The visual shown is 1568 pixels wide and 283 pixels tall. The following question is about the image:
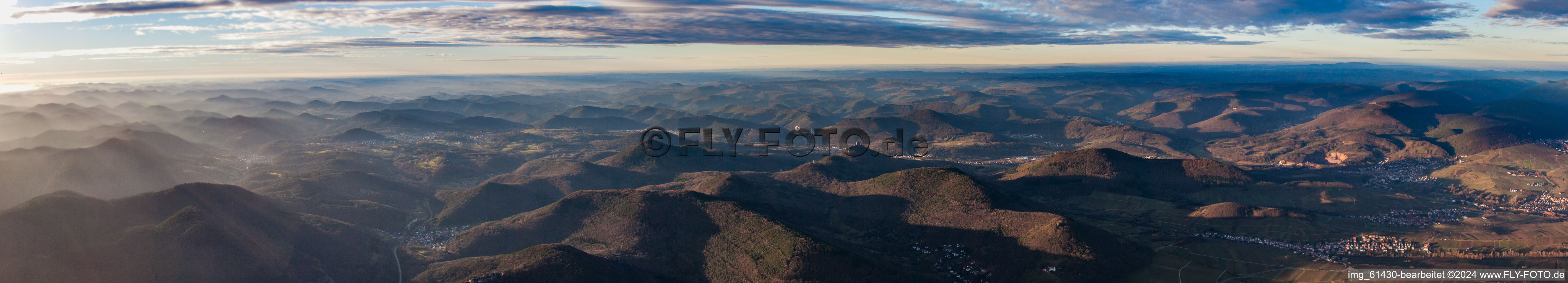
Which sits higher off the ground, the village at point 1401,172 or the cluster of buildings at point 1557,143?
the cluster of buildings at point 1557,143

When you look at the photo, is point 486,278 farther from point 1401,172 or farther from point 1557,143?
point 1557,143

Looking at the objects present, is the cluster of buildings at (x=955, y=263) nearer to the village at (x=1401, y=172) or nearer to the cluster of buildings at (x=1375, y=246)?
the cluster of buildings at (x=1375, y=246)

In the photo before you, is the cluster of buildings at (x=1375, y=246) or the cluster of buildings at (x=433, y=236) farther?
the cluster of buildings at (x=433, y=236)

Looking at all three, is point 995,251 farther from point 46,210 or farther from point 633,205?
point 46,210

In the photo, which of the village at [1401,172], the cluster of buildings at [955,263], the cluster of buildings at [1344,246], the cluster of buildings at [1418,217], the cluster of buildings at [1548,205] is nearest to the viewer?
the cluster of buildings at [955,263]

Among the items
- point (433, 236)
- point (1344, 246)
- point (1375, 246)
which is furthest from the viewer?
point (433, 236)

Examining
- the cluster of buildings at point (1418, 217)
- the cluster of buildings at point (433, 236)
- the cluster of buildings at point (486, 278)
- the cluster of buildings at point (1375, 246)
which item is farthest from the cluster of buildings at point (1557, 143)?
the cluster of buildings at point (433, 236)

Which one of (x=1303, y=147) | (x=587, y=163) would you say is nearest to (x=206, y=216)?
(x=587, y=163)

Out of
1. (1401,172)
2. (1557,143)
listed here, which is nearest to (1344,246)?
(1401,172)
